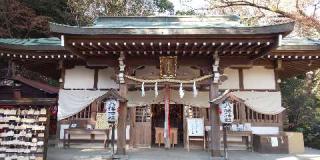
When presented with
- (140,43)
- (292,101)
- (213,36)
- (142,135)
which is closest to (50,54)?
(140,43)

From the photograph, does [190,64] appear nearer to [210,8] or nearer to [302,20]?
[302,20]

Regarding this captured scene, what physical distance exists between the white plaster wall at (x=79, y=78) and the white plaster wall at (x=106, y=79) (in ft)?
0.99

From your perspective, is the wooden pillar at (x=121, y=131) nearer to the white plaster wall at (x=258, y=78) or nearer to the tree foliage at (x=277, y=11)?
the white plaster wall at (x=258, y=78)

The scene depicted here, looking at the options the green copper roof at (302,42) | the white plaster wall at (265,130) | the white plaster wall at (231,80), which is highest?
the green copper roof at (302,42)

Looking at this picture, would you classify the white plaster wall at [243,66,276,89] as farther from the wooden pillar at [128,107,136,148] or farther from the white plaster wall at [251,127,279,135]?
the wooden pillar at [128,107,136,148]

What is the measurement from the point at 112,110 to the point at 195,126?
325cm

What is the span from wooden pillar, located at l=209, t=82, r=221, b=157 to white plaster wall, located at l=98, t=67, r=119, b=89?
3.80 meters

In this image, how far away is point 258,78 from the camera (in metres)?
10.8

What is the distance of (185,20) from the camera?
12.4 m

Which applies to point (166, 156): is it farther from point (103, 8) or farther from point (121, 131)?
point (103, 8)

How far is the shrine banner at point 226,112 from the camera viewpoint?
820 centimetres

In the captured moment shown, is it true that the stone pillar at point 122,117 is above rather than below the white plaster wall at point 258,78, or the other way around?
below

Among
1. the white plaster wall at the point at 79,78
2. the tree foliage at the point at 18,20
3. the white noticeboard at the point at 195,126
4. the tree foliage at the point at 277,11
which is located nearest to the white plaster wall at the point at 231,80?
the white noticeboard at the point at 195,126

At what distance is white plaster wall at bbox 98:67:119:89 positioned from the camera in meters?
10.9
